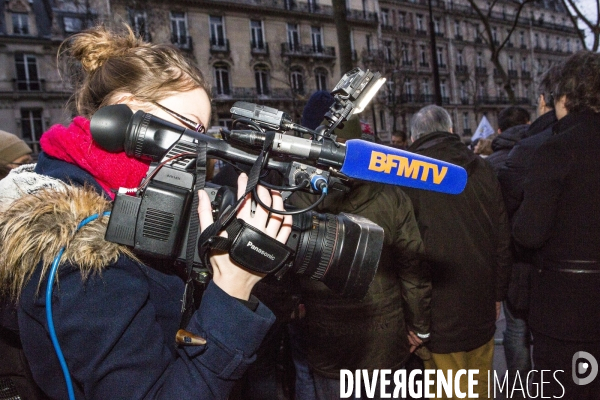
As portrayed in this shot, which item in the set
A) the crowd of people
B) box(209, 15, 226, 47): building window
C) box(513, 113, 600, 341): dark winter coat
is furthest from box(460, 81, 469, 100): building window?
box(513, 113, 600, 341): dark winter coat

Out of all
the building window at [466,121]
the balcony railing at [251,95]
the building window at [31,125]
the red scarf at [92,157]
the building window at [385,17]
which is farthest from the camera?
the building window at [466,121]

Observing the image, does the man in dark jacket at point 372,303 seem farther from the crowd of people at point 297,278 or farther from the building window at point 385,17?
the building window at point 385,17

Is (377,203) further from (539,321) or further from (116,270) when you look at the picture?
(116,270)

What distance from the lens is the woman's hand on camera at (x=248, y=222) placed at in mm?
1015

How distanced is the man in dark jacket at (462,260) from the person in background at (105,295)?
5.62 feet

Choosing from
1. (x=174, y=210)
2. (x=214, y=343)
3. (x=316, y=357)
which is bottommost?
(x=316, y=357)

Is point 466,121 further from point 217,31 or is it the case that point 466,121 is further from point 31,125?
point 31,125

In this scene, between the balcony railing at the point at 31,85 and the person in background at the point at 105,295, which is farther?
the balcony railing at the point at 31,85

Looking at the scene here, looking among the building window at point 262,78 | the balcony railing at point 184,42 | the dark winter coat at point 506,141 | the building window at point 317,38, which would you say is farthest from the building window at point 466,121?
the dark winter coat at point 506,141

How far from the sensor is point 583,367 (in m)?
2.24

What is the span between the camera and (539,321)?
7.74ft

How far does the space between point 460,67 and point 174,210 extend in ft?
147

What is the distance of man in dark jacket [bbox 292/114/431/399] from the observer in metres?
2.28

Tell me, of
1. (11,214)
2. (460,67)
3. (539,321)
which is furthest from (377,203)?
(460,67)
